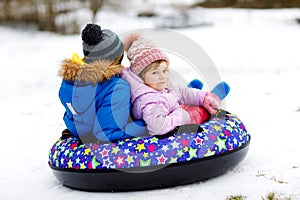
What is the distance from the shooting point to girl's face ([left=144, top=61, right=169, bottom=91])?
4.47 m

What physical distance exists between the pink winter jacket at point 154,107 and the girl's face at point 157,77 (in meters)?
0.06

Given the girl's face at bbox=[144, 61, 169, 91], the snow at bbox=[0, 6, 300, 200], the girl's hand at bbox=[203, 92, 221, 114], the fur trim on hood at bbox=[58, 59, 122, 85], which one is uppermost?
the fur trim on hood at bbox=[58, 59, 122, 85]

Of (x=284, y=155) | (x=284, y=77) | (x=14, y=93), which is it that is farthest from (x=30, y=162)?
(x=284, y=77)

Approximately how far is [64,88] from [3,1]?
50.9 feet

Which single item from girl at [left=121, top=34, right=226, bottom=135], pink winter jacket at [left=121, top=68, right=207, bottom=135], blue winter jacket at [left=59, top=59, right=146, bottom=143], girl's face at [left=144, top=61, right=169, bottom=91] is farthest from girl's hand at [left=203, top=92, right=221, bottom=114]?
blue winter jacket at [left=59, top=59, right=146, bottom=143]

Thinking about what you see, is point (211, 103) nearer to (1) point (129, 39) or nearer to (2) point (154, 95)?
(2) point (154, 95)

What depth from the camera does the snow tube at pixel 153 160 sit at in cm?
412

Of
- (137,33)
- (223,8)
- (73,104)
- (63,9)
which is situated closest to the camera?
(73,104)

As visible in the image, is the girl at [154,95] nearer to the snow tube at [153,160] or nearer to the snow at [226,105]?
the snow tube at [153,160]

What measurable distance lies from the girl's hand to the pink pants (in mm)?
52

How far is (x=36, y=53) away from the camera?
13914mm

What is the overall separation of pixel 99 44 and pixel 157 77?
0.58 m

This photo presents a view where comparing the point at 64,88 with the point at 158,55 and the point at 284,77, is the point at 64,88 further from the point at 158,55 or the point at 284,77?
the point at 284,77

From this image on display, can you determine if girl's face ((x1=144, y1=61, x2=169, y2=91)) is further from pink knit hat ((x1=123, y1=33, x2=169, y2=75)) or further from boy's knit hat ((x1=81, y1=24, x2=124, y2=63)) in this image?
boy's knit hat ((x1=81, y1=24, x2=124, y2=63))
